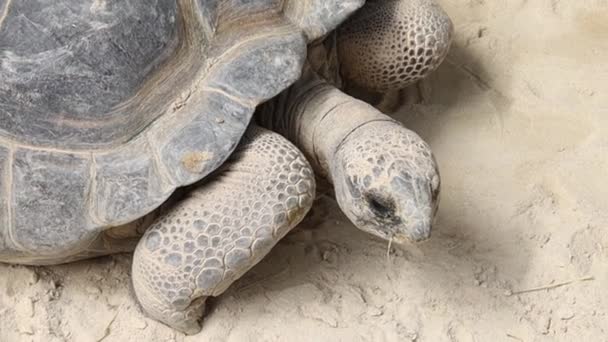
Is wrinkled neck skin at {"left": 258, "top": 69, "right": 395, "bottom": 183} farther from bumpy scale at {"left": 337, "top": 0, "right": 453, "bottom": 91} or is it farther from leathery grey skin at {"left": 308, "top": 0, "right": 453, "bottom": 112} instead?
bumpy scale at {"left": 337, "top": 0, "right": 453, "bottom": 91}

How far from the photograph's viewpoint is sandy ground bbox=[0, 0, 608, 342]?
267 cm

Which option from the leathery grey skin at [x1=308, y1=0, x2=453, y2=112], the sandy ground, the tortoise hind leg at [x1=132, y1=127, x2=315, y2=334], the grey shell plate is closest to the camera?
the grey shell plate

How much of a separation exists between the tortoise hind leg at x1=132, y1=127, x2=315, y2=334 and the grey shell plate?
14 centimetres

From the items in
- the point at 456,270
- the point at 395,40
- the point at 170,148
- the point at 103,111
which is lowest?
the point at 456,270

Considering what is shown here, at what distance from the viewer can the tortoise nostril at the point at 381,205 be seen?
229 cm

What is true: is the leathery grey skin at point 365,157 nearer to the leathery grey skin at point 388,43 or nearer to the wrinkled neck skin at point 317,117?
the wrinkled neck skin at point 317,117

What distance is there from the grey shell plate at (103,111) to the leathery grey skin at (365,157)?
292 millimetres

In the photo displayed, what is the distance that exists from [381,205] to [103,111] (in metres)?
0.89

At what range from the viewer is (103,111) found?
Answer: 2.29 metres

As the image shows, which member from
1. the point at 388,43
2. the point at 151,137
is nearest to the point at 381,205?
the point at 151,137

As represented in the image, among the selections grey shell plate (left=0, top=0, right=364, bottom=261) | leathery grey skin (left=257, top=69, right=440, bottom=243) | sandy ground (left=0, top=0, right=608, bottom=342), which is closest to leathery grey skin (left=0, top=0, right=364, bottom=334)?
grey shell plate (left=0, top=0, right=364, bottom=261)

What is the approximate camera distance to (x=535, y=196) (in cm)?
295

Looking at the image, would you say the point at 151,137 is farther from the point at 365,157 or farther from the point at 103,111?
the point at 365,157

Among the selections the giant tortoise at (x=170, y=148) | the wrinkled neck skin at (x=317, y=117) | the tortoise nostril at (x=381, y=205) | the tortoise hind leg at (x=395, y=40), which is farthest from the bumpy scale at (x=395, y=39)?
the tortoise nostril at (x=381, y=205)
